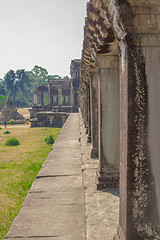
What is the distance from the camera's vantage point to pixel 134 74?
210cm

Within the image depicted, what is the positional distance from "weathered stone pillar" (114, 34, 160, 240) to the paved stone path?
1.36 meters

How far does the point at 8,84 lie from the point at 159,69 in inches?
3370

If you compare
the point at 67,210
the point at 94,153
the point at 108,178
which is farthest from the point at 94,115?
the point at 67,210

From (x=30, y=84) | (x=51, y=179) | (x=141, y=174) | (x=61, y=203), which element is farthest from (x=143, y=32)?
(x=30, y=84)

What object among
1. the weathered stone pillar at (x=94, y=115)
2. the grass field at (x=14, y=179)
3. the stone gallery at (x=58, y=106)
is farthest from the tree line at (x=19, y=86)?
the weathered stone pillar at (x=94, y=115)

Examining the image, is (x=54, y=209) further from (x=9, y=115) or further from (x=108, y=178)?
(x=9, y=115)

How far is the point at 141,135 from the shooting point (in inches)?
84.7

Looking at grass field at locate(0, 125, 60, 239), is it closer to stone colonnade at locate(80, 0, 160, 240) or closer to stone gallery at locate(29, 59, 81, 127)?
stone colonnade at locate(80, 0, 160, 240)

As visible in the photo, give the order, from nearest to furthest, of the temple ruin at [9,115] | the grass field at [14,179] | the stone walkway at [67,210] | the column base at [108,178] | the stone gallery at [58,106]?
the stone walkway at [67,210], the column base at [108,178], the grass field at [14,179], the stone gallery at [58,106], the temple ruin at [9,115]

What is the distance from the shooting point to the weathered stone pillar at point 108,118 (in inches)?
159

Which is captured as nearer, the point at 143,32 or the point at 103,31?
the point at 143,32

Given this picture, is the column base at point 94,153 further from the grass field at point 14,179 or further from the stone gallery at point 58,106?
the stone gallery at point 58,106

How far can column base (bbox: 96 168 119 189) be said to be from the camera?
433cm

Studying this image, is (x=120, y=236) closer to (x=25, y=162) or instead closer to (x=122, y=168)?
(x=122, y=168)
